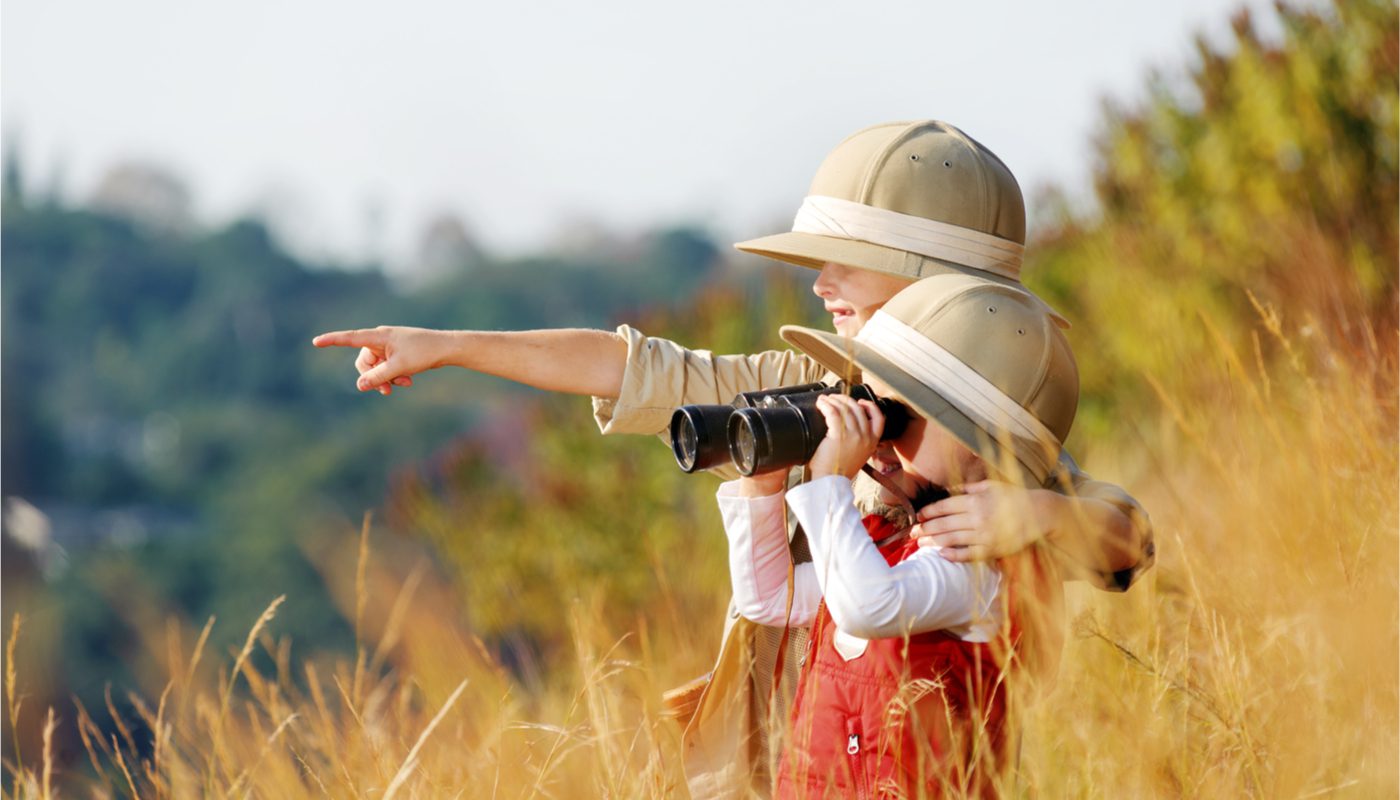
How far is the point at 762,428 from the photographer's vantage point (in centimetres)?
180

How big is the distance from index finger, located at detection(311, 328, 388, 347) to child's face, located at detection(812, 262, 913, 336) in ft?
2.16

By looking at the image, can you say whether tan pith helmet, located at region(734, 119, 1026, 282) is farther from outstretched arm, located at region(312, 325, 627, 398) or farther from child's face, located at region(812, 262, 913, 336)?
outstretched arm, located at region(312, 325, 627, 398)

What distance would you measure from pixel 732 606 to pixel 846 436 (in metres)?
0.41

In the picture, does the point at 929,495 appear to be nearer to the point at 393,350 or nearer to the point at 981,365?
the point at 981,365

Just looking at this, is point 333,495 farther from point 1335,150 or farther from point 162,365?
point 1335,150

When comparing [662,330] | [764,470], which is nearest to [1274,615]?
[764,470]

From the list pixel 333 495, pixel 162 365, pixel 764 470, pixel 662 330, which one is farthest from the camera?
pixel 162 365

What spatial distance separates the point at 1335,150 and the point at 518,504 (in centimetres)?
636

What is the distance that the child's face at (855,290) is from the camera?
218cm

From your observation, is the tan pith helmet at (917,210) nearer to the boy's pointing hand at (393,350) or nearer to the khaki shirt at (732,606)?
the khaki shirt at (732,606)

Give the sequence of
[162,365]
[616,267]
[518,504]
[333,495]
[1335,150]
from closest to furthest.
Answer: [1335,150], [518,504], [333,495], [162,365], [616,267]

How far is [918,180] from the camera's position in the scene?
2.15 meters

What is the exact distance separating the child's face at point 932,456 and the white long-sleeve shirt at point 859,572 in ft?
0.41

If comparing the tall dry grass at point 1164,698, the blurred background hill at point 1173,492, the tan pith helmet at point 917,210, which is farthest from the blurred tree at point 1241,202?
the tan pith helmet at point 917,210
